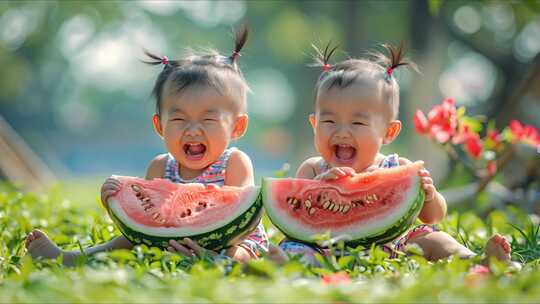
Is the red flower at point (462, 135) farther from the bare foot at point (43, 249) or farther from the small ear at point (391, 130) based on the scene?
the bare foot at point (43, 249)

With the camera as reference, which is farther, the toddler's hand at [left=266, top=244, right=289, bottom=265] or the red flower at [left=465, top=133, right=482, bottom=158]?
the red flower at [left=465, top=133, right=482, bottom=158]

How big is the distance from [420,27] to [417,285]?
13691 millimetres

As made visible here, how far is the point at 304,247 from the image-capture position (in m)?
3.63

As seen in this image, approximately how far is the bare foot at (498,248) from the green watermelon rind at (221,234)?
1.04 m

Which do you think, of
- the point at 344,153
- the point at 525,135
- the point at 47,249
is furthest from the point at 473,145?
the point at 47,249

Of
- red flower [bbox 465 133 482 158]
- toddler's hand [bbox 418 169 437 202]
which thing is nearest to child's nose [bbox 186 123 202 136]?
toddler's hand [bbox 418 169 437 202]

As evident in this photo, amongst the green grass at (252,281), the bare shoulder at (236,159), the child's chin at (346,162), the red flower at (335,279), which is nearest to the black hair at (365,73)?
the child's chin at (346,162)

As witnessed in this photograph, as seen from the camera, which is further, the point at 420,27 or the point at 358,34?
the point at 358,34

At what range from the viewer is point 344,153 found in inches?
155

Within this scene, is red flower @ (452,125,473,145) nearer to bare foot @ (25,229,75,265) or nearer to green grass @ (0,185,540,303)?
green grass @ (0,185,540,303)

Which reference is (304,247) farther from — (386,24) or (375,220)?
(386,24)

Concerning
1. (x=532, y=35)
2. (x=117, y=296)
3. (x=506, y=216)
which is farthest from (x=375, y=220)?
(x=532, y=35)

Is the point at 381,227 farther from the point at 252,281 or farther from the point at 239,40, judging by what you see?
the point at 239,40

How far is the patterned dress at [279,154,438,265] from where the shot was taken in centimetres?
354
